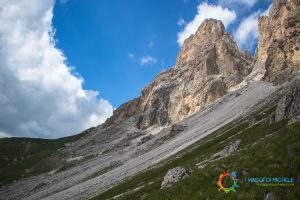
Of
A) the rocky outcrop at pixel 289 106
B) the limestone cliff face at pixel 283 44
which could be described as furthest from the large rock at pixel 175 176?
the limestone cliff face at pixel 283 44

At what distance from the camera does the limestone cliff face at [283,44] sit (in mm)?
130750

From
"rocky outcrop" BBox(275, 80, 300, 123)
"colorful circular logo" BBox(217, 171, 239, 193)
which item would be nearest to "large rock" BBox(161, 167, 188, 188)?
"colorful circular logo" BBox(217, 171, 239, 193)

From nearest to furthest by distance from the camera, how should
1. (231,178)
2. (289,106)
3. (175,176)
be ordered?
(231,178) → (175,176) → (289,106)

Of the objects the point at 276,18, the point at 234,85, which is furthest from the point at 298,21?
the point at 234,85

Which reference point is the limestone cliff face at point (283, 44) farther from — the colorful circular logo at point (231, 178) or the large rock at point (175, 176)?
the colorful circular logo at point (231, 178)

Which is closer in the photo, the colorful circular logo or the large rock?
the colorful circular logo

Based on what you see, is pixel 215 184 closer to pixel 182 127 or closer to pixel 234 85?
pixel 182 127

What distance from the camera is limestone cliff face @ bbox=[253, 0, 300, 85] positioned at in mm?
130750

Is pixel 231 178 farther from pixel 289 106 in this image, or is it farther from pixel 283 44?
pixel 283 44

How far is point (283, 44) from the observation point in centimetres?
14012

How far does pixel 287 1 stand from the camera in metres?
156

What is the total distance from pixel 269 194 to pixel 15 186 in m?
189

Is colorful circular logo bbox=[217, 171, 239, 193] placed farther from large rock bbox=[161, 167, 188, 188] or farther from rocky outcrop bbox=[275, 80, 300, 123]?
rocky outcrop bbox=[275, 80, 300, 123]

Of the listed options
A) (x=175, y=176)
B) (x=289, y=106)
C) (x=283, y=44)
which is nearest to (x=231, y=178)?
(x=175, y=176)
